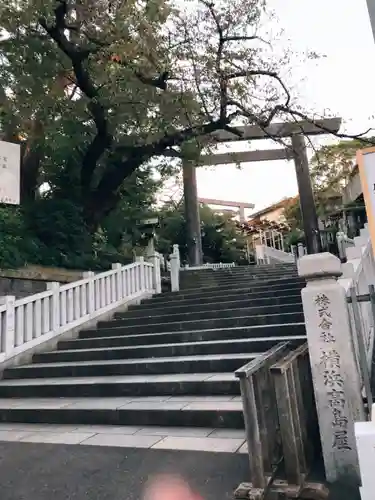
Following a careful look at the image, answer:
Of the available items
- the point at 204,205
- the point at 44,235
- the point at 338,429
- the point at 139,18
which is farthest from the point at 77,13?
the point at 204,205

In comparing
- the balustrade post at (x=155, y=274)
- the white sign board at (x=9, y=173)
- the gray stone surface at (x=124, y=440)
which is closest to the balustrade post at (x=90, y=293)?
the balustrade post at (x=155, y=274)

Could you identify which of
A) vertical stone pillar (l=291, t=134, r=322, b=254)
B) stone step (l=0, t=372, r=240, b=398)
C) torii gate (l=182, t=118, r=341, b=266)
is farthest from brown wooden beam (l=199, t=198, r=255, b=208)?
stone step (l=0, t=372, r=240, b=398)

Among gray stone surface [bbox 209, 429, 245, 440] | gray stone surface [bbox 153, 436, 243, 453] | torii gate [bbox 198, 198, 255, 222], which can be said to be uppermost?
torii gate [bbox 198, 198, 255, 222]

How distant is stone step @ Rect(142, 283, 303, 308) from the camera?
7910mm

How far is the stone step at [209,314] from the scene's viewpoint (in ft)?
→ 22.0

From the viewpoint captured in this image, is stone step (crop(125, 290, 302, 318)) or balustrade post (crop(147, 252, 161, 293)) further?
balustrade post (crop(147, 252, 161, 293))

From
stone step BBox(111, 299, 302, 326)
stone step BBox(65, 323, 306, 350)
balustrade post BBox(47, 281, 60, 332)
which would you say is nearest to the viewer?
stone step BBox(65, 323, 306, 350)

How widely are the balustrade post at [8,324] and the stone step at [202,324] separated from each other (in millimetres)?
1468

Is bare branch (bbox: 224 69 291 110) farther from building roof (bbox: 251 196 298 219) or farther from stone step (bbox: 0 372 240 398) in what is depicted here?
building roof (bbox: 251 196 298 219)

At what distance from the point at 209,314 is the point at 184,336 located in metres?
1.06

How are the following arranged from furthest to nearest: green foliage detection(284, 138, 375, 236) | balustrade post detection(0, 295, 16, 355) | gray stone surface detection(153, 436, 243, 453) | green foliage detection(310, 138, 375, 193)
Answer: green foliage detection(284, 138, 375, 236) → green foliage detection(310, 138, 375, 193) → balustrade post detection(0, 295, 16, 355) → gray stone surface detection(153, 436, 243, 453)

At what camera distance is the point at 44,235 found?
31.0 feet

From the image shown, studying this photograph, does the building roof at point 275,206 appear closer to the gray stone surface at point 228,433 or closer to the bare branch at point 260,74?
the bare branch at point 260,74

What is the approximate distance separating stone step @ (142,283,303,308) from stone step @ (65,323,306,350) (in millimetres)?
1911
